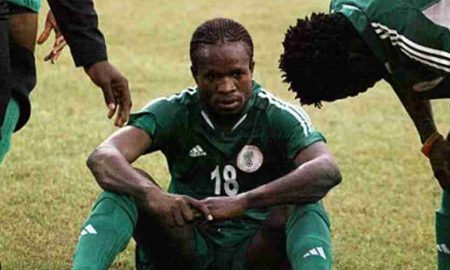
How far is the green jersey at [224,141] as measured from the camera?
4953 millimetres

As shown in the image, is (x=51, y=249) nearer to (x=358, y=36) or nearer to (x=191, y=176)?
(x=191, y=176)

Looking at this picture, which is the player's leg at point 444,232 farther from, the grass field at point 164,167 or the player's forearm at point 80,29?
the player's forearm at point 80,29

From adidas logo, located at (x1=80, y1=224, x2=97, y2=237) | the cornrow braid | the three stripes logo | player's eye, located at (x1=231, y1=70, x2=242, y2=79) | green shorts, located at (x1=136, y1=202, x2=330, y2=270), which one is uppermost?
the three stripes logo

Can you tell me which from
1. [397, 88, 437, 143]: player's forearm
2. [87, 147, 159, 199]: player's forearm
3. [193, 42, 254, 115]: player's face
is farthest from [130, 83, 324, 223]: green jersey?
[397, 88, 437, 143]: player's forearm

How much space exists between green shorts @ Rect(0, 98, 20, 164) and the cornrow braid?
652 millimetres

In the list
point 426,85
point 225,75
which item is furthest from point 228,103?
point 426,85

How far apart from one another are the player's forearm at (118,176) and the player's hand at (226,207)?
20cm

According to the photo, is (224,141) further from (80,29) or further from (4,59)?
(4,59)

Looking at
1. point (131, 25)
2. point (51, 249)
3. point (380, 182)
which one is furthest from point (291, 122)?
point (131, 25)

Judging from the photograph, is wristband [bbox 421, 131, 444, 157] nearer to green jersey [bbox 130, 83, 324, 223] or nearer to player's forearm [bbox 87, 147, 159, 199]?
green jersey [bbox 130, 83, 324, 223]

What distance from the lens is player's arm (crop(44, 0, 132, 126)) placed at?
15.5 ft

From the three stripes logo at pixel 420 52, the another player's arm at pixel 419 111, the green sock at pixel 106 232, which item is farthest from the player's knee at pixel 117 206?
the three stripes logo at pixel 420 52

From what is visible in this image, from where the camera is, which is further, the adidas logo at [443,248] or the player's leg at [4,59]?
the adidas logo at [443,248]

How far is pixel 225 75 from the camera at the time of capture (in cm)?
484
